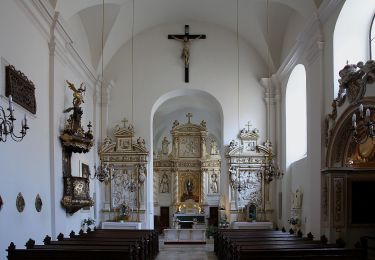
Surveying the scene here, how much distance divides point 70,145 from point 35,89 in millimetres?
2115

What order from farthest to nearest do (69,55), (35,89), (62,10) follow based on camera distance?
(69,55) < (62,10) < (35,89)

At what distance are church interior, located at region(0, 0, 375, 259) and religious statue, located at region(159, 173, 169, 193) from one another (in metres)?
3.16

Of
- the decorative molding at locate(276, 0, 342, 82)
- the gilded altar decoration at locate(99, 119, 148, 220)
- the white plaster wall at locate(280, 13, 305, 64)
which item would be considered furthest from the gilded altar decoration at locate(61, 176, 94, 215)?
the white plaster wall at locate(280, 13, 305, 64)

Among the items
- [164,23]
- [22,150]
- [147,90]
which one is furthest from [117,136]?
[22,150]

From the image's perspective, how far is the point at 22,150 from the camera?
9.75 meters

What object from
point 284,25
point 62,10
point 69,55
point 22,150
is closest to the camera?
point 22,150

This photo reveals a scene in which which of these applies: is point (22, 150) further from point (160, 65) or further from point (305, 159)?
point (160, 65)

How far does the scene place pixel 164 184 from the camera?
25047 millimetres

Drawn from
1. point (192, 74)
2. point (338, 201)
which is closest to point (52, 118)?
point (338, 201)

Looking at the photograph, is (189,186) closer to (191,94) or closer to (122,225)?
(191,94)

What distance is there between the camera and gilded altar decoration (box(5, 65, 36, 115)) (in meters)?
9.07

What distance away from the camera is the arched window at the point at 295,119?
15453 mm

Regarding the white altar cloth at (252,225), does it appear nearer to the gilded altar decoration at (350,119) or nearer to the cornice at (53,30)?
the gilded altar decoration at (350,119)

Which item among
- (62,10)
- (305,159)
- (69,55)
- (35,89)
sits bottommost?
(305,159)
